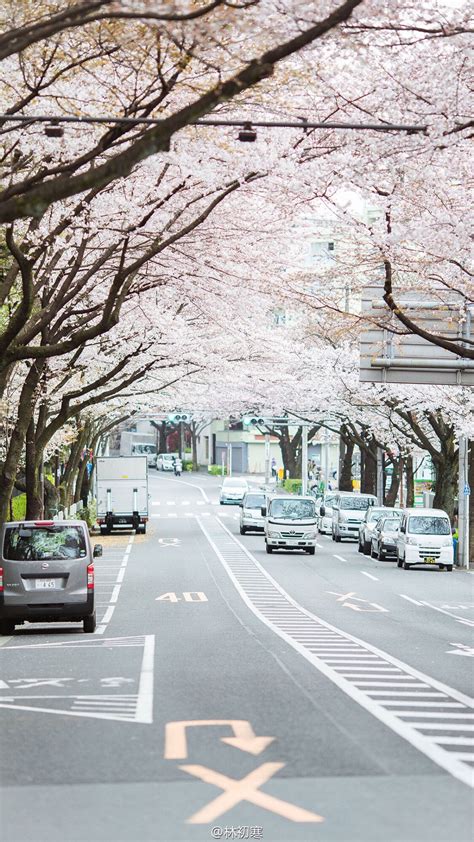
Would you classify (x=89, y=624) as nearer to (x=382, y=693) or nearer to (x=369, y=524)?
(x=382, y=693)

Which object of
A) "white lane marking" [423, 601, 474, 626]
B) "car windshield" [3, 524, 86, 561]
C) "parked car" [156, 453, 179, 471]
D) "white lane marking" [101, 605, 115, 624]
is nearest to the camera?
"car windshield" [3, 524, 86, 561]

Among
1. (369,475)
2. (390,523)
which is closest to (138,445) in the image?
(369,475)

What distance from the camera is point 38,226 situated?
65.0 ft

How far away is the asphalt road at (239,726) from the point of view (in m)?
7.02

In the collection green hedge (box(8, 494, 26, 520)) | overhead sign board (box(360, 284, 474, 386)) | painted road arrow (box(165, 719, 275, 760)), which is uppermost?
overhead sign board (box(360, 284, 474, 386))

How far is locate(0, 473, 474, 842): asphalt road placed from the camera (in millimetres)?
7016

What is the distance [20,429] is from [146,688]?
13261mm

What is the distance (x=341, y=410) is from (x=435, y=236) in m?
40.1

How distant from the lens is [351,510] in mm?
54625

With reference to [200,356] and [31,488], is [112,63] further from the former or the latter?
[200,356]

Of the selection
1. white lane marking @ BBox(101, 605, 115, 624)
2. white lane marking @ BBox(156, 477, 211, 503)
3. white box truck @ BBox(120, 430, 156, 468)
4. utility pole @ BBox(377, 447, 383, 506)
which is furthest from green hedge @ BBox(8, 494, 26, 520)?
white box truck @ BBox(120, 430, 156, 468)

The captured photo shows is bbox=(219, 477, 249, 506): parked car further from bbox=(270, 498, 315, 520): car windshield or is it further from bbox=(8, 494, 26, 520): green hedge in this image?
bbox=(8, 494, 26, 520): green hedge

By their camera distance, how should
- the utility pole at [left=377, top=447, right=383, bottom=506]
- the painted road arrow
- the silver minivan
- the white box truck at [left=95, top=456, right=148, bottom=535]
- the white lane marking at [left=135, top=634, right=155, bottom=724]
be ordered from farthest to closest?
the utility pole at [left=377, top=447, right=383, bottom=506] → the white box truck at [left=95, top=456, right=148, bottom=535] → the silver minivan → the white lane marking at [left=135, top=634, right=155, bottom=724] → the painted road arrow

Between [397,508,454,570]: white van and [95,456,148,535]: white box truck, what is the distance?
60.0 ft
